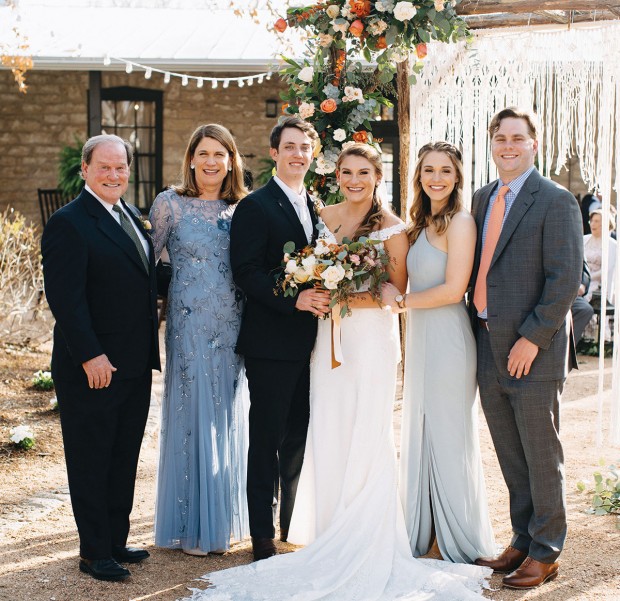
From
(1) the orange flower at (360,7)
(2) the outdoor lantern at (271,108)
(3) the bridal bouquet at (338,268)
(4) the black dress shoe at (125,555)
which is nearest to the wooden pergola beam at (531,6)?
(1) the orange flower at (360,7)

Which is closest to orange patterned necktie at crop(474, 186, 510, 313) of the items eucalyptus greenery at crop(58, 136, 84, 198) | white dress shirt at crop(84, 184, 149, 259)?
white dress shirt at crop(84, 184, 149, 259)

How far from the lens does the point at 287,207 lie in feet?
14.3

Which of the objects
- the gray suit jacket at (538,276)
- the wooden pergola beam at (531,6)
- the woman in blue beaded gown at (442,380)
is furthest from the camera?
the wooden pergola beam at (531,6)

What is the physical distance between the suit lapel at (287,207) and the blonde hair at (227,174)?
0.32 meters

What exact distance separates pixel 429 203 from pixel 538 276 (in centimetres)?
70

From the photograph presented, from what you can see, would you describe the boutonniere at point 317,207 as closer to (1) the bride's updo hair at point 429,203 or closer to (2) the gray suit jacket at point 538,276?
(1) the bride's updo hair at point 429,203

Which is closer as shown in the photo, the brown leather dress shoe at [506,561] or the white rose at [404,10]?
the brown leather dress shoe at [506,561]

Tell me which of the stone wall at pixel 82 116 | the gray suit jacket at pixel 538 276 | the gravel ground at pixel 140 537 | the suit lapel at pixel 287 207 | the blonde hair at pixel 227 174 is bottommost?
the gravel ground at pixel 140 537

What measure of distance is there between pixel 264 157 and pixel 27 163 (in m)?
3.85

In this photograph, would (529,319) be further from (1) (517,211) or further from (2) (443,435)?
(2) (443,435)

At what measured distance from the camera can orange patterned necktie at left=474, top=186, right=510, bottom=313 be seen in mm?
4098

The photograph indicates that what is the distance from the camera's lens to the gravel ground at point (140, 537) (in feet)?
13.0

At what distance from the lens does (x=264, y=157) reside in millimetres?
14391

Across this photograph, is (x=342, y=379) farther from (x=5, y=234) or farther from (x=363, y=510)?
(x=5, y=234)
